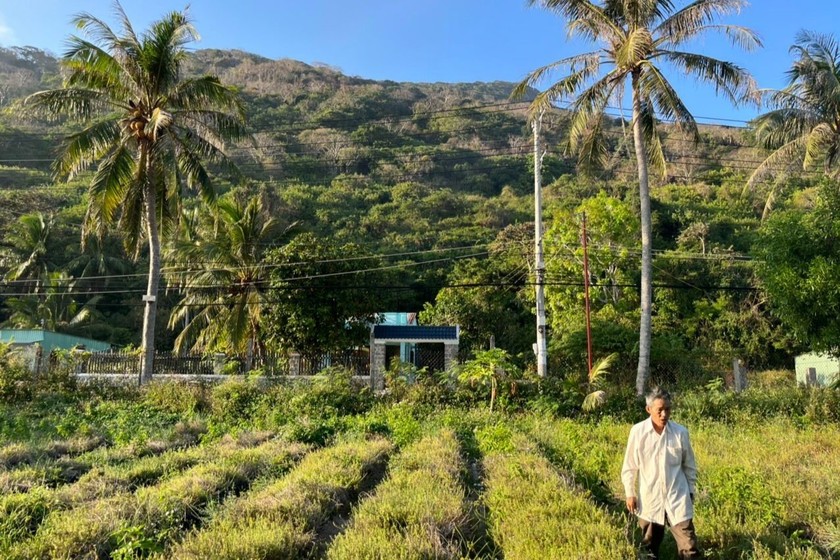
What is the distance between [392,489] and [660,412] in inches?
111

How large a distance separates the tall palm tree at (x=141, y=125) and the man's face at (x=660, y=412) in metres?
14.8

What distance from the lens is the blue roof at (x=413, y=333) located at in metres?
18.6

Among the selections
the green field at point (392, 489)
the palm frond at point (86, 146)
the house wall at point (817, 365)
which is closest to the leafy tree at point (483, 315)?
the house wall at point (817, 365)

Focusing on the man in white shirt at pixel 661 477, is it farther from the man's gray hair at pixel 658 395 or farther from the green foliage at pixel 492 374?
the green foliage at pixel 492 374

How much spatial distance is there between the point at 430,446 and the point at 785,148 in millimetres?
15974

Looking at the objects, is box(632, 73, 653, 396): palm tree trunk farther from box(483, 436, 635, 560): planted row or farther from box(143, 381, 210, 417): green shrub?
box(143, 381, 210, 417): green shrub

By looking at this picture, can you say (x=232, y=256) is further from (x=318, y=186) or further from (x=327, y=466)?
(x=318, y=186)

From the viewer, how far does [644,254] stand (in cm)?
1484

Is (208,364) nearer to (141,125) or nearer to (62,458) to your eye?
(141,125)

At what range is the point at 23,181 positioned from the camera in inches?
1869

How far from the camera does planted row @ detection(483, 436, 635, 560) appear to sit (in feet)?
13.2

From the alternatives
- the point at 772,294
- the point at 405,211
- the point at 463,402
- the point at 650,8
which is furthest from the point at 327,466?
the point at 405,211

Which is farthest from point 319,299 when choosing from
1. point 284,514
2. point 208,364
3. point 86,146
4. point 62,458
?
point 284,514

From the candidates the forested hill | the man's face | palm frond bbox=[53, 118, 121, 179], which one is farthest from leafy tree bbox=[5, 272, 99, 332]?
the man's face
